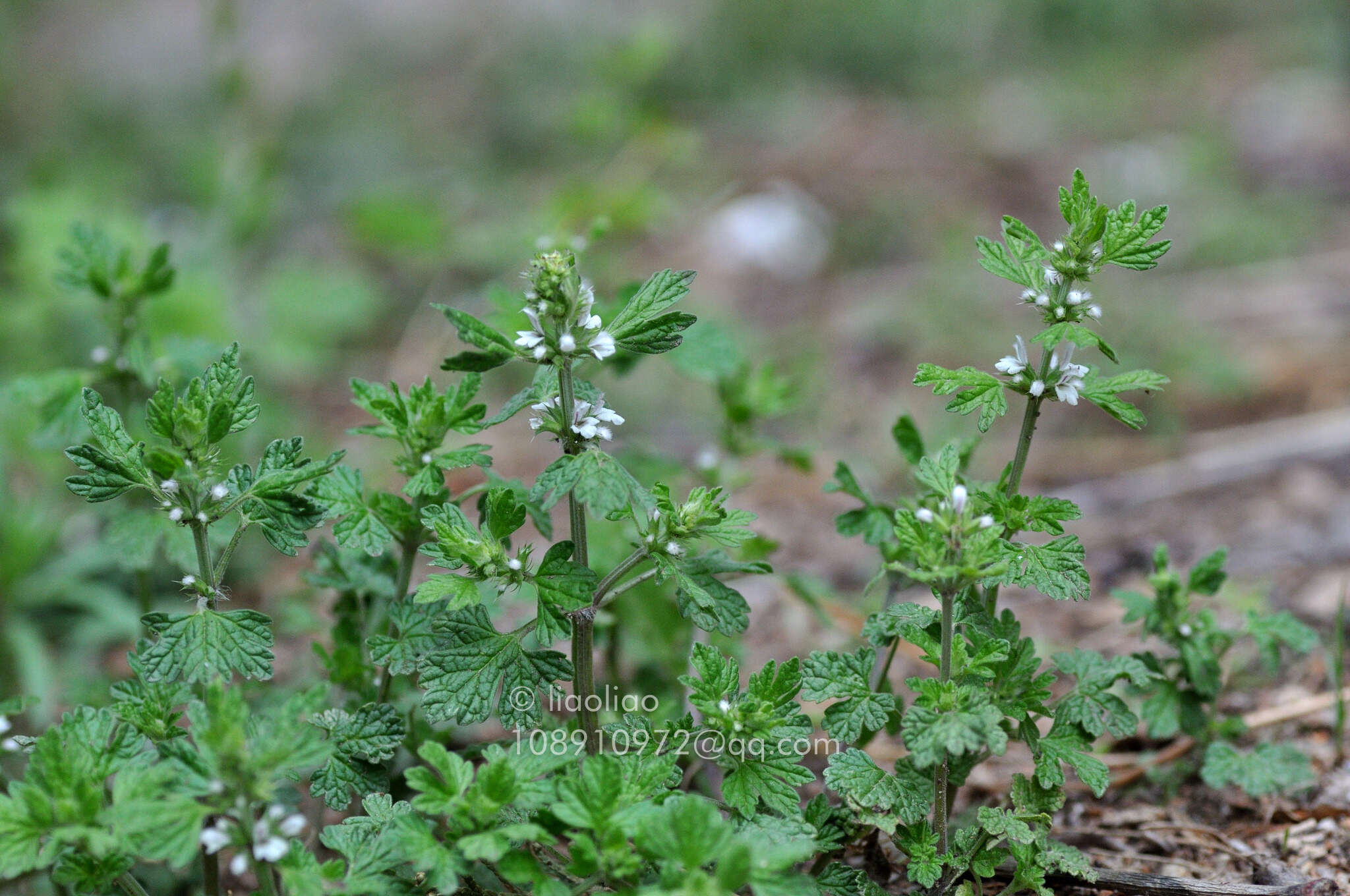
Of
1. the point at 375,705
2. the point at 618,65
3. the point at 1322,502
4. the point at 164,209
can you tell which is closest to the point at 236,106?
the point at 164,209

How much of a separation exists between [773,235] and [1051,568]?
381 centimetres

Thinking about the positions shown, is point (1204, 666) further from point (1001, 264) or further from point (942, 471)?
point (1001, 264)

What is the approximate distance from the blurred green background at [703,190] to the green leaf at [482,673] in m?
0.91

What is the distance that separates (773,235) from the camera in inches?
211

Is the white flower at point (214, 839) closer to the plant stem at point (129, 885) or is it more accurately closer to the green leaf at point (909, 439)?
the plant stem at point (129, 885)

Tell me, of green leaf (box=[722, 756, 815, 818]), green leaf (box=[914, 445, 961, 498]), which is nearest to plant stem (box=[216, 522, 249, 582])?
green leaf (box=[722, 756, 815, 818])

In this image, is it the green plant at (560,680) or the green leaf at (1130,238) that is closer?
the green plant at (560,680)

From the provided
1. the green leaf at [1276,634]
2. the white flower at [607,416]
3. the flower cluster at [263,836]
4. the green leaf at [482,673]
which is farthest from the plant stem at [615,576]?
the green leaf at [1276,634]

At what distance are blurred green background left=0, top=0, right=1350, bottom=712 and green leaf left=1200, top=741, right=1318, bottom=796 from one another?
1.25 m

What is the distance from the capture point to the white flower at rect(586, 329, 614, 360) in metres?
1.78

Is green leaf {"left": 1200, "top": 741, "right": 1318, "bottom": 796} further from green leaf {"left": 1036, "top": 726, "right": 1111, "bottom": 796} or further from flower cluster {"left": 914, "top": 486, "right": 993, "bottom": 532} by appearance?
flower cluster {"left": 914, "top": 486, "right": 993, "bottom": 532}

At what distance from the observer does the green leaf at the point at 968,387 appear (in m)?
1.79

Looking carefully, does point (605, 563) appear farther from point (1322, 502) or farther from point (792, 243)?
point (792, 243)

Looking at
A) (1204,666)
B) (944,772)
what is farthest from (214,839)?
(1204,666)
